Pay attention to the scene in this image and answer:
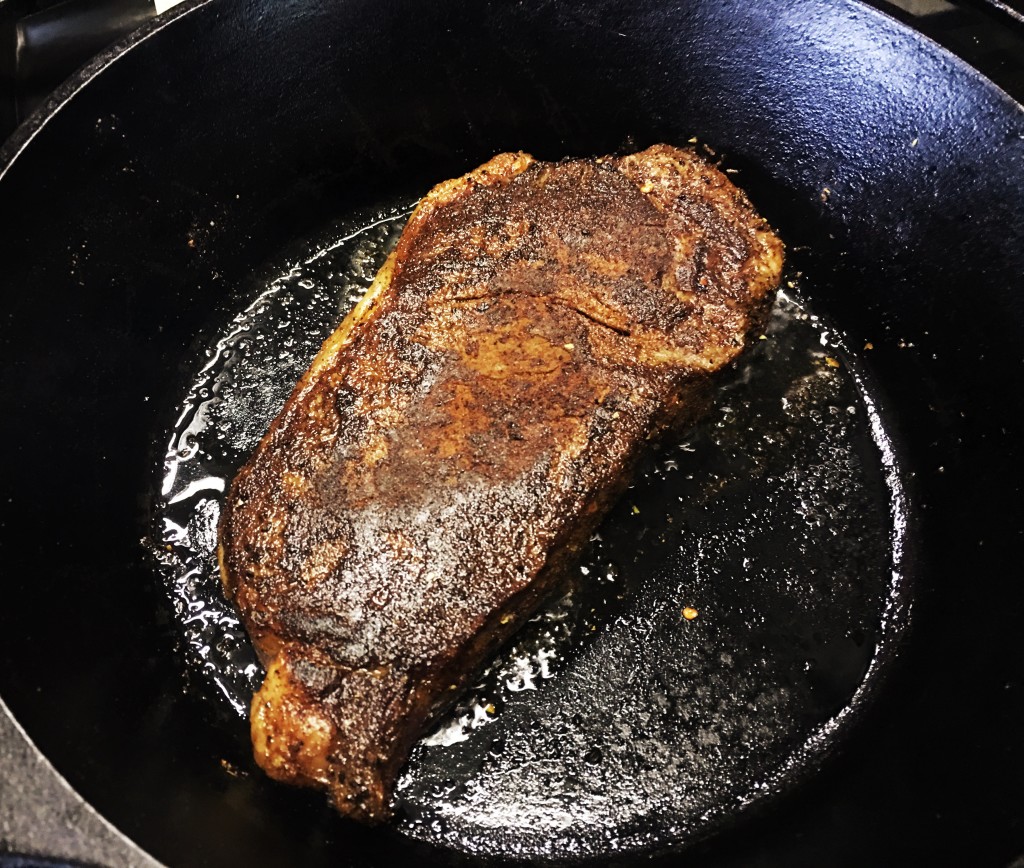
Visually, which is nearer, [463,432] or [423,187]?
[463,432]

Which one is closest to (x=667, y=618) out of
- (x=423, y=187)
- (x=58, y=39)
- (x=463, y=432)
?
(x=463, y=432)

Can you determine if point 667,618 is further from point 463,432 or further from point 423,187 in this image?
point 423,187

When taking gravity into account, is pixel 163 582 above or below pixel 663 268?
below

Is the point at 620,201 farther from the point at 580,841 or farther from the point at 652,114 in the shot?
the point at 580,841

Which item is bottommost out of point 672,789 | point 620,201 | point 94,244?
point 672,789

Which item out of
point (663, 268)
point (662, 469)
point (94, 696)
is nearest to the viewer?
point (94, 696)

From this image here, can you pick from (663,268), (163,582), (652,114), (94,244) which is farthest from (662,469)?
(94,244)

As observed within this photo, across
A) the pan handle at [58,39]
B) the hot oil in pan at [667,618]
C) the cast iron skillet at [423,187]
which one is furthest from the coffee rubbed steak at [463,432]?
the pan handle at [58,39]

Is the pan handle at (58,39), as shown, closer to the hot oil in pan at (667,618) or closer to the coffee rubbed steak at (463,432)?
the hot oil in pan at (667,618)
